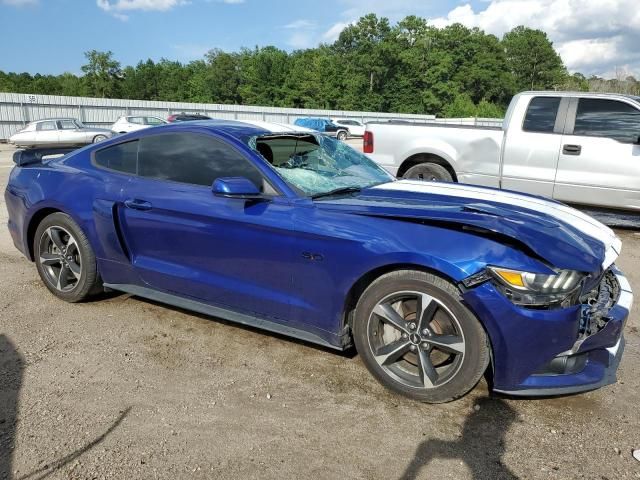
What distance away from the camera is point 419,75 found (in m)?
83.3

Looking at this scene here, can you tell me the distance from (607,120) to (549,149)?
76cm

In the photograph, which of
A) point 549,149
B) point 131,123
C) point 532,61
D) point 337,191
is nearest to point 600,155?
point 549,149

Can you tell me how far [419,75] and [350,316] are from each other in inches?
3387

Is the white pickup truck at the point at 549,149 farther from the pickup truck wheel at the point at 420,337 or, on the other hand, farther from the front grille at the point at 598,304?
the pickup truck wheel at the point at 420,337

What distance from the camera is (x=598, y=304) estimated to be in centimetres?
290

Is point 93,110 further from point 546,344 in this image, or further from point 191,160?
point 546,344

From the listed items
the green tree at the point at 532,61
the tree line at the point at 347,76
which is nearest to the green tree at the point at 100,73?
the tree line at the point at 347,76

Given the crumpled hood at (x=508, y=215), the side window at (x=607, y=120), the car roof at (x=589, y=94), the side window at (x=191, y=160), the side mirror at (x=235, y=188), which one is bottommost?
the crumpled hood at (x=508, y=215)

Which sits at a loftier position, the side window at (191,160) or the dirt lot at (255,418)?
the side window at (191,160)

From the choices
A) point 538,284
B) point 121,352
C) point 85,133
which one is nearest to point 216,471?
point 121,352

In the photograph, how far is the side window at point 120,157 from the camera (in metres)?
3.97

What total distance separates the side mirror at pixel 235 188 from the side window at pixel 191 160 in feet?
0.48

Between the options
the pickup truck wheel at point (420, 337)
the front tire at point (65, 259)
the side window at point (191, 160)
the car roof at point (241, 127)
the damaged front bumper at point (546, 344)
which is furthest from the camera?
the front tire at point (65, 259)

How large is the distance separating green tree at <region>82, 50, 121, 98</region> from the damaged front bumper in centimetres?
9273
